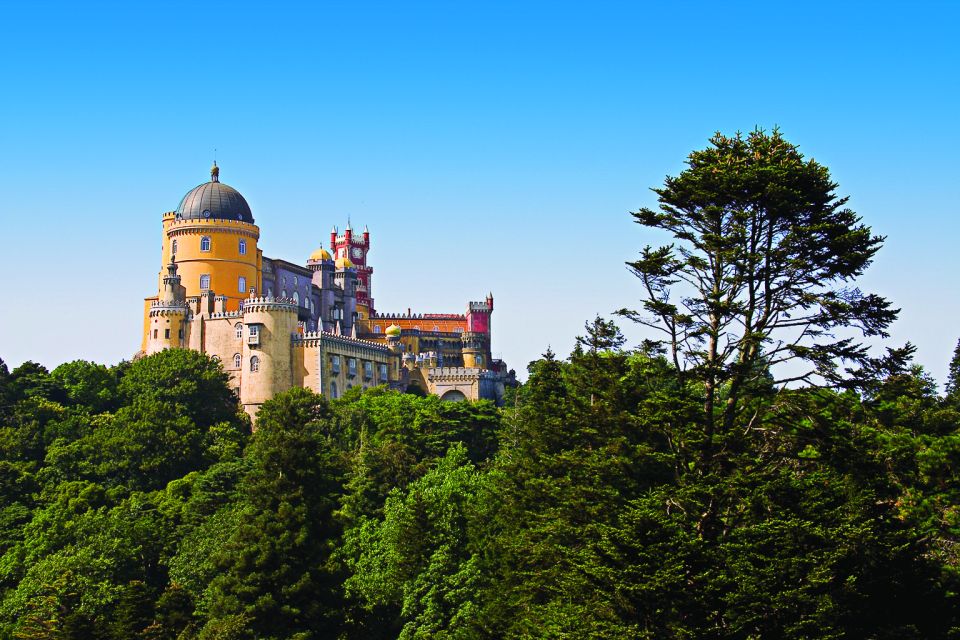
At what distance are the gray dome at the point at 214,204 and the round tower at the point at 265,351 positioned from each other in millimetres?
10587

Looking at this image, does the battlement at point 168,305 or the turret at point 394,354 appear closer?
the battlement at point 168,305

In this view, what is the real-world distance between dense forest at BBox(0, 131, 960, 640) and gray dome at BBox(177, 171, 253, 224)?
27228 millimetres

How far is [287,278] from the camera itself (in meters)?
104

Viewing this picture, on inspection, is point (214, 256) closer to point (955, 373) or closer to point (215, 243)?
point (215, 243)

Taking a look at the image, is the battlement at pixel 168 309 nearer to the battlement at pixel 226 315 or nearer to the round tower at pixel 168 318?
the round tower at pixel 168 318

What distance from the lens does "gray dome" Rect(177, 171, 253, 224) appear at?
95750mm

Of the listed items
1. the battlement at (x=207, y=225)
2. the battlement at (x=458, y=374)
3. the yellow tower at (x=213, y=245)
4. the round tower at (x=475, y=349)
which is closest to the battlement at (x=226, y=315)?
the yellow tower at (x=213, y=245)

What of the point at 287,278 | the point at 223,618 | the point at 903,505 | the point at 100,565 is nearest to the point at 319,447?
the point at 223,618

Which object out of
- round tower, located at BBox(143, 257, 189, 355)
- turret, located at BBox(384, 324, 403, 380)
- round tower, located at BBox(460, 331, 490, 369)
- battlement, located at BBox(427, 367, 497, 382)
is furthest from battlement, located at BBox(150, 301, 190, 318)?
round tower, located at BBox(460, 331, 490, 369)

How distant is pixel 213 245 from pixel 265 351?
38.6 ft

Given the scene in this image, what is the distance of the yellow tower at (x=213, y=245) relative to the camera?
9406 cm

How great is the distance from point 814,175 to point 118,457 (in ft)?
186

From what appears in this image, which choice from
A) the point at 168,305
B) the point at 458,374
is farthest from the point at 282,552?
the point at 458,374

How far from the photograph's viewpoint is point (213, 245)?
9462cm
